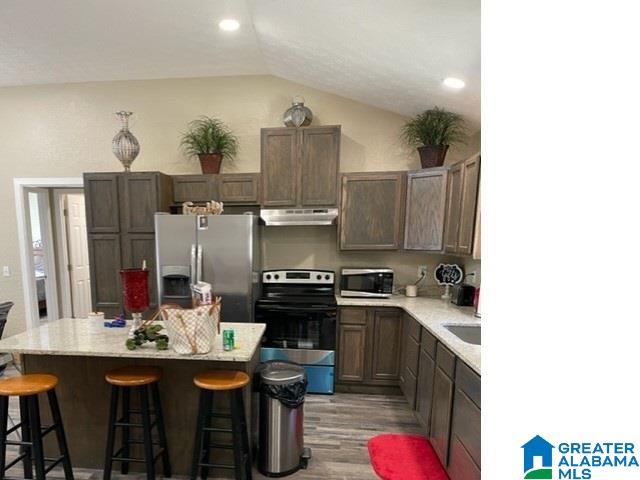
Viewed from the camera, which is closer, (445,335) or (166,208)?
(445,335)

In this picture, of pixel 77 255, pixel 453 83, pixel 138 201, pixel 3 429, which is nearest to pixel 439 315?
pixel 453 83

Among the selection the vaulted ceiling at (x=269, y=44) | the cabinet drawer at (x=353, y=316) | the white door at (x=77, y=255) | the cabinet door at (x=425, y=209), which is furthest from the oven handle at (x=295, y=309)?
the white door at (x=77, y=255)

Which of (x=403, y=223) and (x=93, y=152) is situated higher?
(x=93, y=152)

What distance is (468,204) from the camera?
2422mm

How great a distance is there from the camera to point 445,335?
2.05 meters

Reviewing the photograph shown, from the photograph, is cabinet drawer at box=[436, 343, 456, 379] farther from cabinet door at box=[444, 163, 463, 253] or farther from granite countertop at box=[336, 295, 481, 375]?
cabinet door at box=[444, 163, 463, 253]

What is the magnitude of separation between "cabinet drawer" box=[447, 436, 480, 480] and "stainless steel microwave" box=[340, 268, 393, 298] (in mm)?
1515

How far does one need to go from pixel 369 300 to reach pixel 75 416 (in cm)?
242

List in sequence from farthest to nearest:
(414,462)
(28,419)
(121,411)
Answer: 1. (414,462)
2. (121,411)
3. (28,419)

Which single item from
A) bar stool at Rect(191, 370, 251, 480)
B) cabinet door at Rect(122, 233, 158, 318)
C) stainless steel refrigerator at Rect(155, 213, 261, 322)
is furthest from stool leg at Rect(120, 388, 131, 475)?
cabinet door at Rect(122, 233, 158, 318)

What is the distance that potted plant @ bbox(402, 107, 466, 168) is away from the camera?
300 cm
